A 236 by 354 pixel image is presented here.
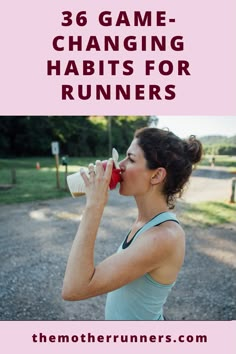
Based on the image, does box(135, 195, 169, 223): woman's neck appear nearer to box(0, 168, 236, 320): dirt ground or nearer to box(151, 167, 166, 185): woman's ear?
box(151, 167, 166, 185): woman's ear

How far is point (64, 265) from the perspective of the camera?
16.5ft

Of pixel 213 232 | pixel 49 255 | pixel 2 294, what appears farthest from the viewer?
pixel 213 232

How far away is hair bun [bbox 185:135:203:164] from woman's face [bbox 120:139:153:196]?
0.88 feet

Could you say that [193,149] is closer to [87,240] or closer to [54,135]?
[87,240]

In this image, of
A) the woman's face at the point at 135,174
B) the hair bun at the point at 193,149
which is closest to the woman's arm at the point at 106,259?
the woman's face at the point at 135,174

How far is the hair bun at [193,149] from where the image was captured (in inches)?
66.9

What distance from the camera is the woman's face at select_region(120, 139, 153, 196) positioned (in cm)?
156

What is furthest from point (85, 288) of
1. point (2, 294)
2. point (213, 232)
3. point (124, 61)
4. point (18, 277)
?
point (213, 232)

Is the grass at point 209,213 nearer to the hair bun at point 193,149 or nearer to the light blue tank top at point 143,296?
the hair bun at point 193,149

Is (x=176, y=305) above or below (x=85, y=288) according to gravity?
below

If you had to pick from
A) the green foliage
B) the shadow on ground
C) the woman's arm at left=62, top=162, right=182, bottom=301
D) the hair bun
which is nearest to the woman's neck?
the woman's arm at left=62, top=162, right=182, bottom=301

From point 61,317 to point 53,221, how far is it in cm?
393

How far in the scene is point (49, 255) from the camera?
17.8 feet

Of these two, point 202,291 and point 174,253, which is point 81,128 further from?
point 174,253
